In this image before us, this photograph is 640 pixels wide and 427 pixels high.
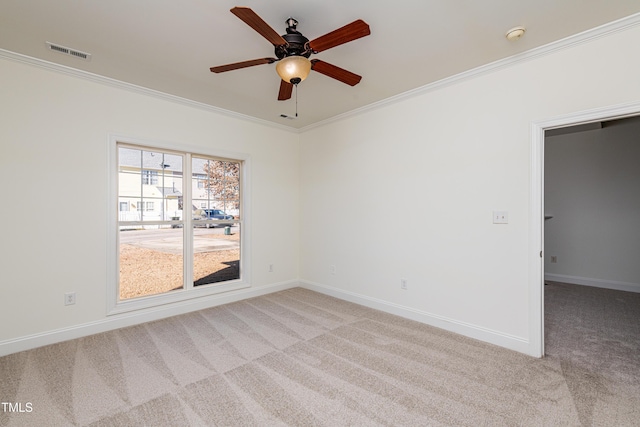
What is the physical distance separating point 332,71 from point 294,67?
0.39m

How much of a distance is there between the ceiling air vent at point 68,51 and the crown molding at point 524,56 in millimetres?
→ 3039

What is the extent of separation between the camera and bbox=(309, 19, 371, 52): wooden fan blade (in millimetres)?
1688

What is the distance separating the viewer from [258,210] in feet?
14.7

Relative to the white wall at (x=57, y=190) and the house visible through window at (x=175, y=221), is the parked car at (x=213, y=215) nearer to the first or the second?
the house visible through window at (x=175, y=221)

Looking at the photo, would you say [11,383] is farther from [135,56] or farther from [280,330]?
[135,56]

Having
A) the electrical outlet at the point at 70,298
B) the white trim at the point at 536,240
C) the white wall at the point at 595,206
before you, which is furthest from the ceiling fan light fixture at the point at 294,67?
the white wall at the point at 595,206

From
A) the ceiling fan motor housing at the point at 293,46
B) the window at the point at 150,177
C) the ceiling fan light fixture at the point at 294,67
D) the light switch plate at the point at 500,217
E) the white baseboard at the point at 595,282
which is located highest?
the ceiling fan motor housing at the point at 293,46

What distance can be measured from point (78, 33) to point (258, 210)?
277 centimetres

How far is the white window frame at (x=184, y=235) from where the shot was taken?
3156 millimetres

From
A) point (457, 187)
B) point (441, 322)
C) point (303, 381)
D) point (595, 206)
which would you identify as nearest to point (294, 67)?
point (457, 187)

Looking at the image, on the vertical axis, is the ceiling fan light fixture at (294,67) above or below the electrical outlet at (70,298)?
above

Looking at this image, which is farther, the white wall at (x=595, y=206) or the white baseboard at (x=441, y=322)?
the white wall at (x=595, y=206)

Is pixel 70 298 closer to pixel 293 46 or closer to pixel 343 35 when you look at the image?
pixel 293 46

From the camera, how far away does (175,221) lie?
3771 mm
